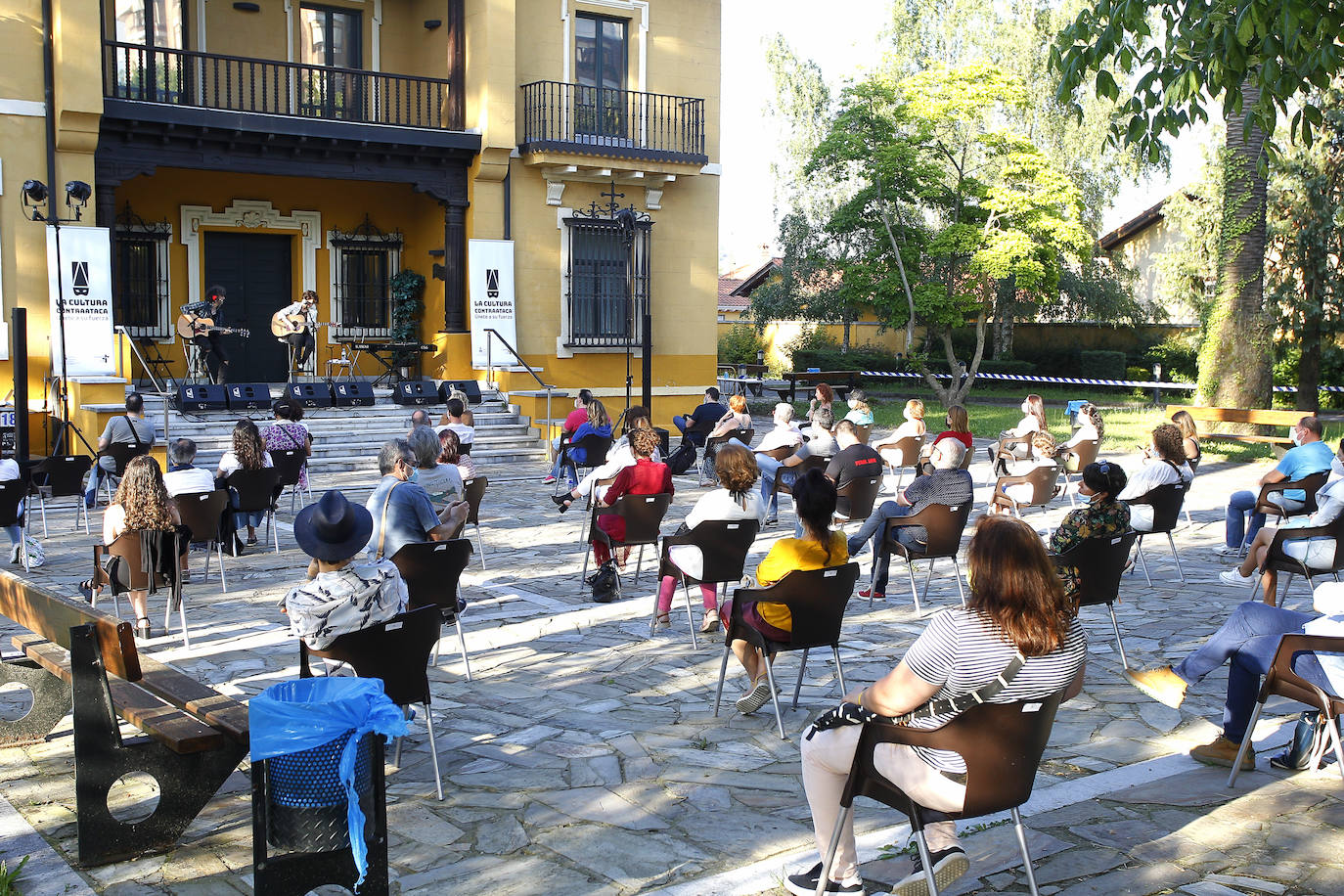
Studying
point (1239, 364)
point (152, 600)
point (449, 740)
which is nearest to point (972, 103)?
point (1239, 364)

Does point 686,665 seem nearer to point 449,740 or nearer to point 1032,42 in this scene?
point 449,740

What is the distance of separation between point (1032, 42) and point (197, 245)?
70.7 ft

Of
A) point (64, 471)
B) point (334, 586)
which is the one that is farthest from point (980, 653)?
point (64, 471)

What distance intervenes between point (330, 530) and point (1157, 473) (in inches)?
239

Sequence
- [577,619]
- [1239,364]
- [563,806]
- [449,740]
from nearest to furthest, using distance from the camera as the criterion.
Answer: [563,806]
[449,740]
[577,619]
[1239,364]

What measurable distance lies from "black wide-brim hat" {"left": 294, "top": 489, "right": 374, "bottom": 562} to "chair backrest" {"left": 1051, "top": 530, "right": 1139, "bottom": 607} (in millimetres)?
3518

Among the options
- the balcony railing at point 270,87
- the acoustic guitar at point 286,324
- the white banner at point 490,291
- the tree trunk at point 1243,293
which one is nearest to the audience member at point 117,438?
the acoustic guitar at point 286,324

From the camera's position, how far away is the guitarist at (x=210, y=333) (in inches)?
675

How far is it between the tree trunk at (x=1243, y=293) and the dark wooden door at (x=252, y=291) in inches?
586

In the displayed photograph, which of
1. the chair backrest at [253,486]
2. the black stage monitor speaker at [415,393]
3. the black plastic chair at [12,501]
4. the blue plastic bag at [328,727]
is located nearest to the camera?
the blue plastic bag at [328,727]

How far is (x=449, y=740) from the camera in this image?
17.6 feet

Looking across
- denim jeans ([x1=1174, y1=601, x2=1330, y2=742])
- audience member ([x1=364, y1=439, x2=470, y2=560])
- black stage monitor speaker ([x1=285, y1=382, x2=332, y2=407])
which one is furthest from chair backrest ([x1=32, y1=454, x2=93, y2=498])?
denim jeans ([x1=1174, y1=601, x2=1330, y2=742])

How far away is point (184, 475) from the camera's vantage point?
27.3ft

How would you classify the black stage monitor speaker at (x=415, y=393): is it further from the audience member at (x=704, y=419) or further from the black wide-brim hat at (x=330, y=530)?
the black wide-brim hat at (x=330, y=530)
